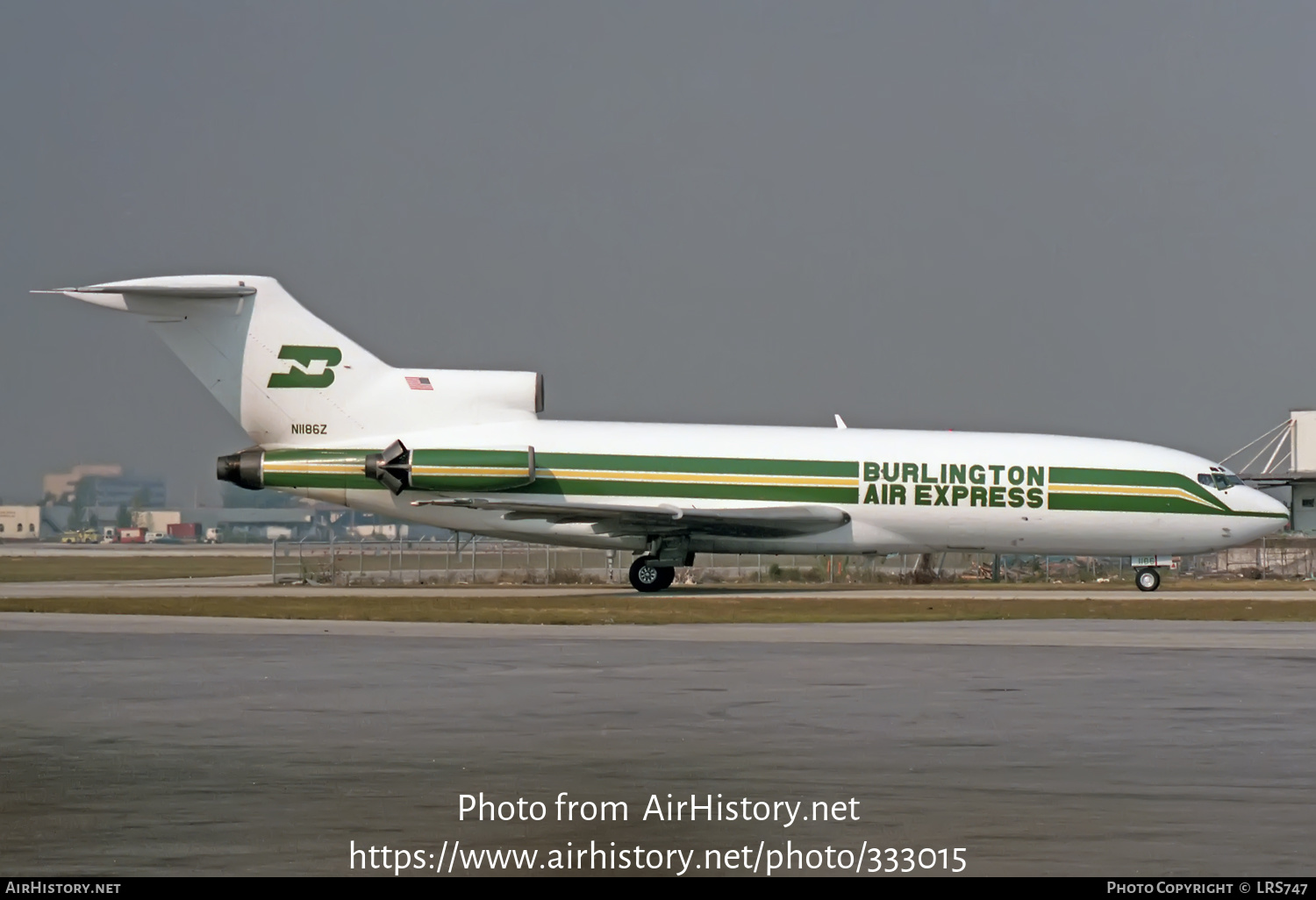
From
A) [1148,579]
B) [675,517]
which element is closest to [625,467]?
[675,517]

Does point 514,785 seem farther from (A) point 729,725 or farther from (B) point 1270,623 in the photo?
(B) point 1270,623

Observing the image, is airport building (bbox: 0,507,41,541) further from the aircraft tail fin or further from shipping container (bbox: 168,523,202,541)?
the aircraft tail fin

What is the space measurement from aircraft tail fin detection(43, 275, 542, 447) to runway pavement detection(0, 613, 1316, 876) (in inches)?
705

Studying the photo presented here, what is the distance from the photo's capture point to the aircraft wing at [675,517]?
37.2 meters

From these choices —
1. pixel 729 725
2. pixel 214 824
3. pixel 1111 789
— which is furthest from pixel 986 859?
pixel 729 725

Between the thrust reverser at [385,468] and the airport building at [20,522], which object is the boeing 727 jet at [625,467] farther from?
the airport building at [20,522]

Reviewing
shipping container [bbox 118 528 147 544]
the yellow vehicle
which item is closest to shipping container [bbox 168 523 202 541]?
shipping container [bbox 118 528 147 544]

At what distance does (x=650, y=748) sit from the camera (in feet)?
37.9

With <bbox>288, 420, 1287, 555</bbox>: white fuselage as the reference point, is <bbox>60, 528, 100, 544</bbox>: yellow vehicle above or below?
below

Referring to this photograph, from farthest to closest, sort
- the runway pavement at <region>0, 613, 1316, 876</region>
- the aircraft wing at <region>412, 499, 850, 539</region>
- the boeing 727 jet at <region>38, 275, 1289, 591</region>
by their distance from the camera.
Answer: the boeing 727 jet at <region>38, 275, 1289, 591</region>, the aircraft wing at <region>412, 499, 850, 539</region>, the runway pavement at <region>0, 613, 1316, 876</region>

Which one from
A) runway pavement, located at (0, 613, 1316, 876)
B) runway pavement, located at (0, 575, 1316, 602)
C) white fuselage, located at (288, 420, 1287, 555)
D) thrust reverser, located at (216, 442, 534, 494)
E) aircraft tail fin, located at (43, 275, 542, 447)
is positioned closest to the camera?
runway pavement, located at (0, 613, 1316, 876)

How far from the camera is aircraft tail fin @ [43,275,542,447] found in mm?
39094

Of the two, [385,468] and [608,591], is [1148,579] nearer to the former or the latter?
[608,591]

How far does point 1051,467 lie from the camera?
3916 cm
